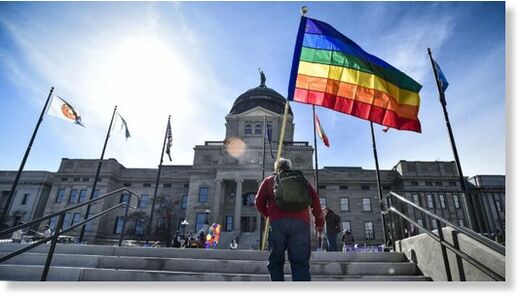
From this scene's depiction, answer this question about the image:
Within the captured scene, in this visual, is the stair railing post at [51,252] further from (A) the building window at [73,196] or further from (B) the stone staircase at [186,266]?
(A) the building window at [73,196]

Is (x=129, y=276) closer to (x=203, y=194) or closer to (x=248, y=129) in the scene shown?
(x=203, y=194)

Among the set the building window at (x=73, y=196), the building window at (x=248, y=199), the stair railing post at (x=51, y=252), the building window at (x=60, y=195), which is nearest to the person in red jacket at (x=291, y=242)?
the stair railing post at (x=51, y=252)

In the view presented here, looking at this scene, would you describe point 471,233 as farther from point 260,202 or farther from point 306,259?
point 260,202

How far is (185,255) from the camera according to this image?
204 inches

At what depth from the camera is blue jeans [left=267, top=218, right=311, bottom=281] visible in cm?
322

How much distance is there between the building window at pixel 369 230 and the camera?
1403 inches

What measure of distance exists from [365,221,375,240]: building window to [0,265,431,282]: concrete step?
34746 mm

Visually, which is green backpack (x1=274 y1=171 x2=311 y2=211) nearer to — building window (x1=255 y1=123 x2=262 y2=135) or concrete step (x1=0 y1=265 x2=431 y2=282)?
concrete step (x1=0 y1=265 x2=431 y2=282)

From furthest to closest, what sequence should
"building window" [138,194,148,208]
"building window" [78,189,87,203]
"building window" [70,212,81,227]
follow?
"building window" [78,189,87,203] → "building window" [138,194,148,208] → "building window" [70,212,81,227]

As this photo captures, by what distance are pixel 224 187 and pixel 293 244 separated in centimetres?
3400

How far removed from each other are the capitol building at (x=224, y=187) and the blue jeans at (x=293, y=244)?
2835 centimetres

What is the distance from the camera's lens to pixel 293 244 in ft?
10.7

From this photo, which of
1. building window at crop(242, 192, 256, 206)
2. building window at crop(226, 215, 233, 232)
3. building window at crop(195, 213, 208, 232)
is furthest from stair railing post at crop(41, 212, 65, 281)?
building window at crop(242, 192, 256, 206)

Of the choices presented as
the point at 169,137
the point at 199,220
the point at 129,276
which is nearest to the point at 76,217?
the point at 199,220
